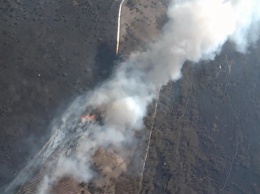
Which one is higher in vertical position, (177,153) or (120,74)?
(120,74)

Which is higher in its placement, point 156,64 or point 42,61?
point 156,64

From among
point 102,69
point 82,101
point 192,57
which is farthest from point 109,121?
point 192,57

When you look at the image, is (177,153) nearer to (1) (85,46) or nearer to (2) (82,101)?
(2) (82,101)

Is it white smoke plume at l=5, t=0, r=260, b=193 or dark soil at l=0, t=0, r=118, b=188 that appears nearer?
dark soil at l=0, t=0, r=118, b=188

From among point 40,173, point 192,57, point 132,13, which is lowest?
point 40,173

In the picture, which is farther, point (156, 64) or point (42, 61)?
point (156, 64)

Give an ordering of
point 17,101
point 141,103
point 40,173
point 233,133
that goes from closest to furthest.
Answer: point 40,173 → point 17,101 → point 141,103 → point 233,133

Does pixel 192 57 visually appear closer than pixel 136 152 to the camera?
No

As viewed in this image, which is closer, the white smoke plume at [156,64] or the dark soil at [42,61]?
the dark soil at [42,61]
